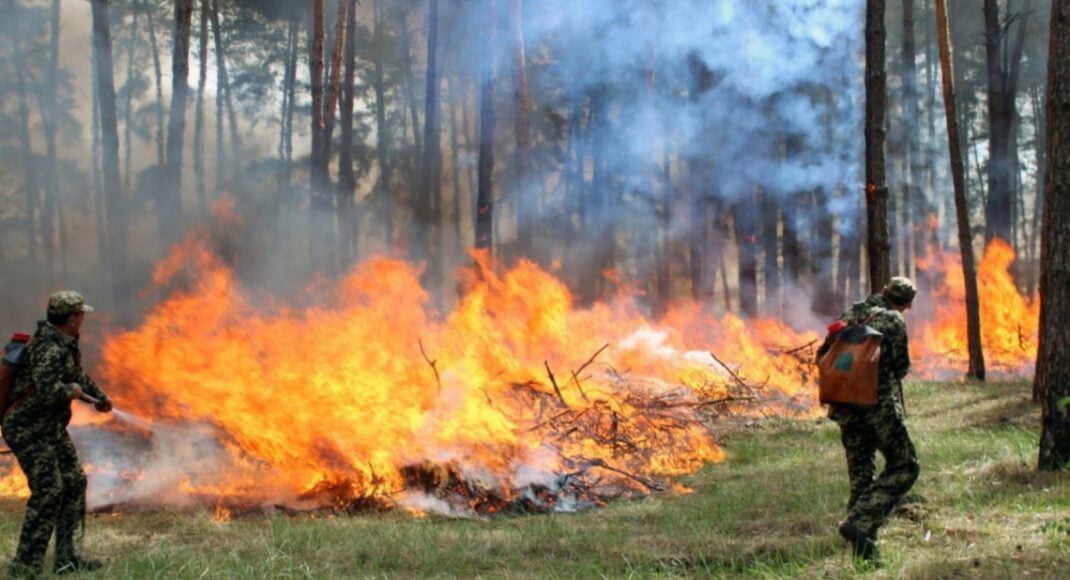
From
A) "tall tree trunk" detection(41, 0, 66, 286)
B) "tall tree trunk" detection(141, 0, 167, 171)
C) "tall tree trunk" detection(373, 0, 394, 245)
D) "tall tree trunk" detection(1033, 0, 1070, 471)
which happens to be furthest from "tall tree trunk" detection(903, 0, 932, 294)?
"tall tree trunk" detection(41, 0, 66, 286)

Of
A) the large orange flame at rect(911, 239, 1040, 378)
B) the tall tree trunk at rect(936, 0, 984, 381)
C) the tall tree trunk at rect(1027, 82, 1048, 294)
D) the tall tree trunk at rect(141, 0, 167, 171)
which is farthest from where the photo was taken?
the tall tree trunk at rect(1027, 82, 1048, 294)

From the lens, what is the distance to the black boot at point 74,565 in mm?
5738

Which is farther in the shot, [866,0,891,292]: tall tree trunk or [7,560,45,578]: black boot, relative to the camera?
[866,0,891,292]: tall tree trunk

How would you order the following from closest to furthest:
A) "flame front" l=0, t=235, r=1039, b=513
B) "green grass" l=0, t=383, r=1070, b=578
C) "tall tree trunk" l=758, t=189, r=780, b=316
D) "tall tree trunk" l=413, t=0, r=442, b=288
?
"green grass" l=0, t=383, r=1070, b=578
"flame front" l=0, t=235, r=1039, b=513
"tall tree trunk" l=758, t=189, r=780, b=316
"tall tree trunk" l=413, t=0, r=442, b=288

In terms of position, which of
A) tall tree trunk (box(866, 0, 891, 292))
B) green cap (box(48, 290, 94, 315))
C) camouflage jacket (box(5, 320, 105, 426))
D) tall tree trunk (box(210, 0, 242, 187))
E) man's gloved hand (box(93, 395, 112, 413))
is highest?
tall tree trunk (box(210, 0, 242, 187))

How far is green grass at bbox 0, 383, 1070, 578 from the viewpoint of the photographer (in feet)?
17.4

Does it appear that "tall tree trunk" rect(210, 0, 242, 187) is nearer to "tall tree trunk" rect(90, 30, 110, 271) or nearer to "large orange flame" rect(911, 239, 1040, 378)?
"tall tree trunk" rect(90, 30, 110, 271)

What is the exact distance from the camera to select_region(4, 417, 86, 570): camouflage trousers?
18.3ft

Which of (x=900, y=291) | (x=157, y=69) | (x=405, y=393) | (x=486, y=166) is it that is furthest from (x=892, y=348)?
(x=157, y=69)

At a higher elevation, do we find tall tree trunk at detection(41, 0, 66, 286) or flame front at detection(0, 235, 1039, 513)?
tall tree trunk at detection(41, 0, 66, 286)

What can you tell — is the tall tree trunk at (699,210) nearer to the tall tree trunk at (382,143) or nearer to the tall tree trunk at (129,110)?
the tall tree trunk at (382,143)

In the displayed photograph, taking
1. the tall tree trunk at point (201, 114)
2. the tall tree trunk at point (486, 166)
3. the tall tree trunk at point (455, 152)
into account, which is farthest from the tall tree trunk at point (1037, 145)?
the tall tree trunk at point (201, 114)

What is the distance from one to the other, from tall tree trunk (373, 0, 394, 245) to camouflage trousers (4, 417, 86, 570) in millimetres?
28226

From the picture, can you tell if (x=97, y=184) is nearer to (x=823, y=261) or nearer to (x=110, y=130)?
(x=110, y=130)
